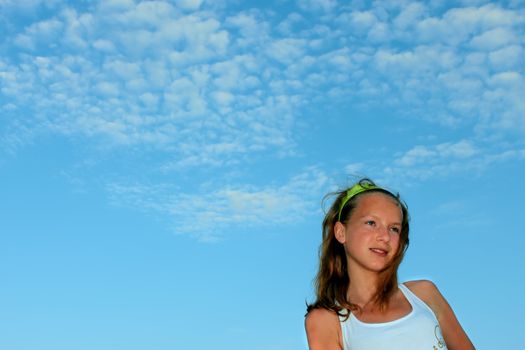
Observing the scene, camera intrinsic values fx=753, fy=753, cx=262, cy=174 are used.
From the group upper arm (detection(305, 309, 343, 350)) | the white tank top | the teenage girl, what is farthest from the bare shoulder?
upper arm (detection(305, 309, 343, 350))

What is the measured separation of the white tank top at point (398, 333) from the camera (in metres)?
6.62

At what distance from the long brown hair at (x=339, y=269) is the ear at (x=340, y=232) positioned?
0.17ft

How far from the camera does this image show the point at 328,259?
7.62 meters

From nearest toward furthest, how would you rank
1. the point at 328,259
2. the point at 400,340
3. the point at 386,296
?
the point at 400,340, the point at 386,296, the point at 328,259

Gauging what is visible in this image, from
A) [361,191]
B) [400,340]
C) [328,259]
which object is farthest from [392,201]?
[400,340]

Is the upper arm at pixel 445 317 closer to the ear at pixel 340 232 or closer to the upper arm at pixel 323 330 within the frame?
the ear at pixel 340 232

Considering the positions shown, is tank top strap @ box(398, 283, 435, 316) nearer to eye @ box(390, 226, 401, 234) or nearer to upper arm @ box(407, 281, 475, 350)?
upper arm @ box(407, 281, 475, 350)

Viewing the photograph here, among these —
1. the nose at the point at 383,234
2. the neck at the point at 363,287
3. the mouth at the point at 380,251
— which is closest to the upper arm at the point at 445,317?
the neck at the point at 363,287

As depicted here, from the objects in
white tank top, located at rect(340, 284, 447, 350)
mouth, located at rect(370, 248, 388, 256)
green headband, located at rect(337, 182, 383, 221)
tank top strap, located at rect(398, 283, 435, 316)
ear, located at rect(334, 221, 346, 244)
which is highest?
green headband, located at rect(337, 182, 383, 221)

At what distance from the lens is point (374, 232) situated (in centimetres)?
705

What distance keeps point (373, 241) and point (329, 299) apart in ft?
2.36

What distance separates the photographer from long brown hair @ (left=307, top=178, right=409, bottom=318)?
7.12 metres

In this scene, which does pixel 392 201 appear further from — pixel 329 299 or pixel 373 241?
pixel 329 299

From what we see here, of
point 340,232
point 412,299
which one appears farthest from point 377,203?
point 412,299
